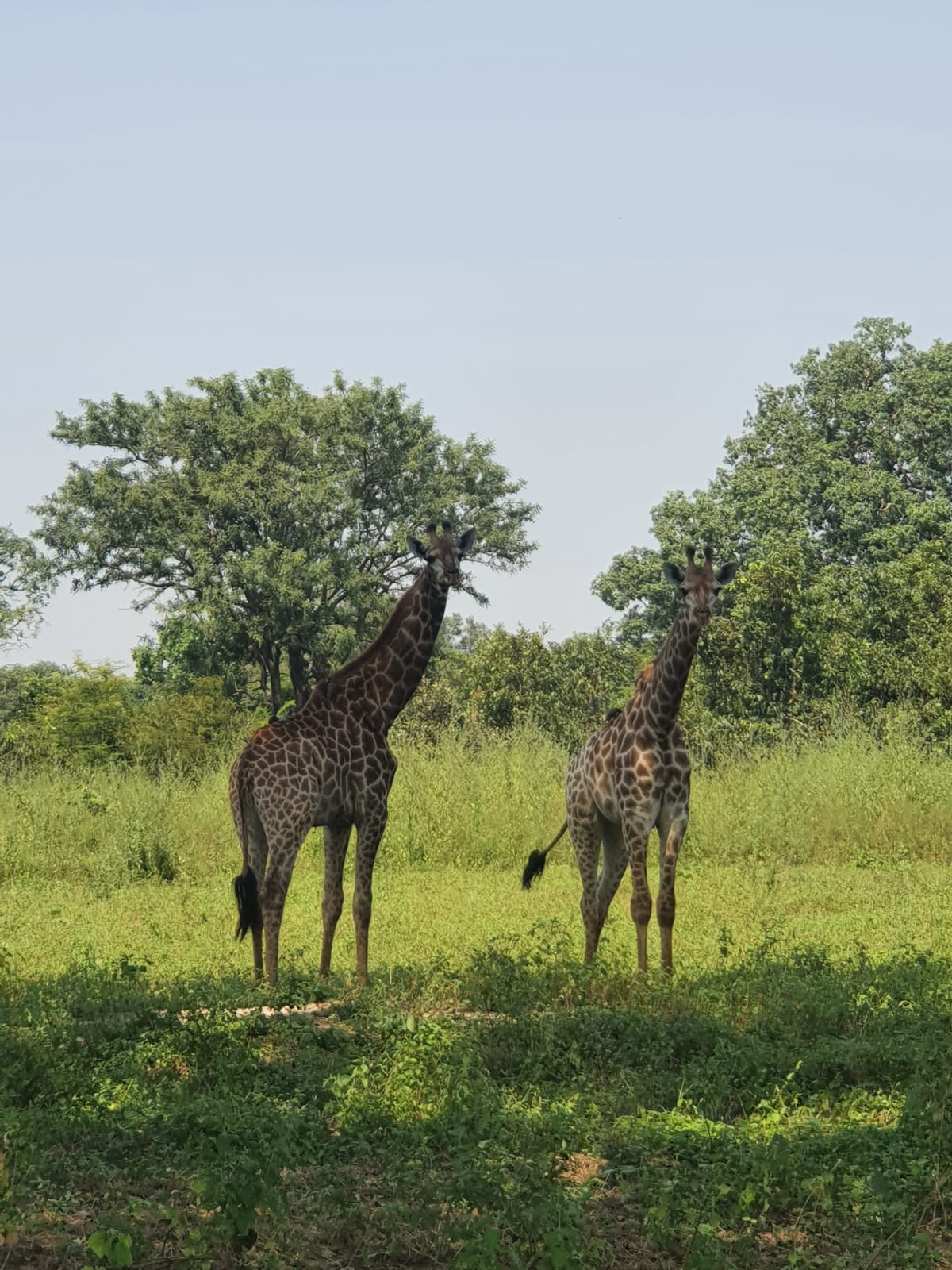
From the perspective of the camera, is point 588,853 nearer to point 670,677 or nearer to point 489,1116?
point 670,677

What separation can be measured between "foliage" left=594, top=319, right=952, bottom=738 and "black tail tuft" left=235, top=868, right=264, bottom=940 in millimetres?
18153

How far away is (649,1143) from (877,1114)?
53.5 inches

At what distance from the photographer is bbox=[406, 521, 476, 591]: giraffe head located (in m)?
10.5

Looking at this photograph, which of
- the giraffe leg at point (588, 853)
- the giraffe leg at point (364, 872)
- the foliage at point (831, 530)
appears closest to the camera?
the giraffe leg at point (364, 872)

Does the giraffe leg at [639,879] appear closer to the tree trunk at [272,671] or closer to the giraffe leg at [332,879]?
the giraffe leg at [332,879]

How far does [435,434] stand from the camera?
4831cm

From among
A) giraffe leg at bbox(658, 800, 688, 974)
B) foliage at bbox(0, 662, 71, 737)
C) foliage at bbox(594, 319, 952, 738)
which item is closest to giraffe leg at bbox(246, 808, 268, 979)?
giraffe leg at bbox(658, 800, 688, 974)

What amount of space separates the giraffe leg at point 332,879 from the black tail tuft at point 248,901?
471 millimetres

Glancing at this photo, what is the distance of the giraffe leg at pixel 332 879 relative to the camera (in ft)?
33.6

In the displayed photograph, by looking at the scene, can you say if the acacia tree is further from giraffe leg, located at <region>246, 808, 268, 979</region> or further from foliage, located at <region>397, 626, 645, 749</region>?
giraffe leg, located at <region>246, 808, 268, 979</region>

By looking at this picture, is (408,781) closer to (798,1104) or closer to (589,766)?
(589,766)

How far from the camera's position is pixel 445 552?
34.4 feet

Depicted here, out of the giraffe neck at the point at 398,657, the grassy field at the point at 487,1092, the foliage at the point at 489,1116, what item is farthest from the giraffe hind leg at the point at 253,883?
the giraffe neck at the point at 398,657

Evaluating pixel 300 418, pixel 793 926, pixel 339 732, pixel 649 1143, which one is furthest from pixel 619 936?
pixel 300 418
